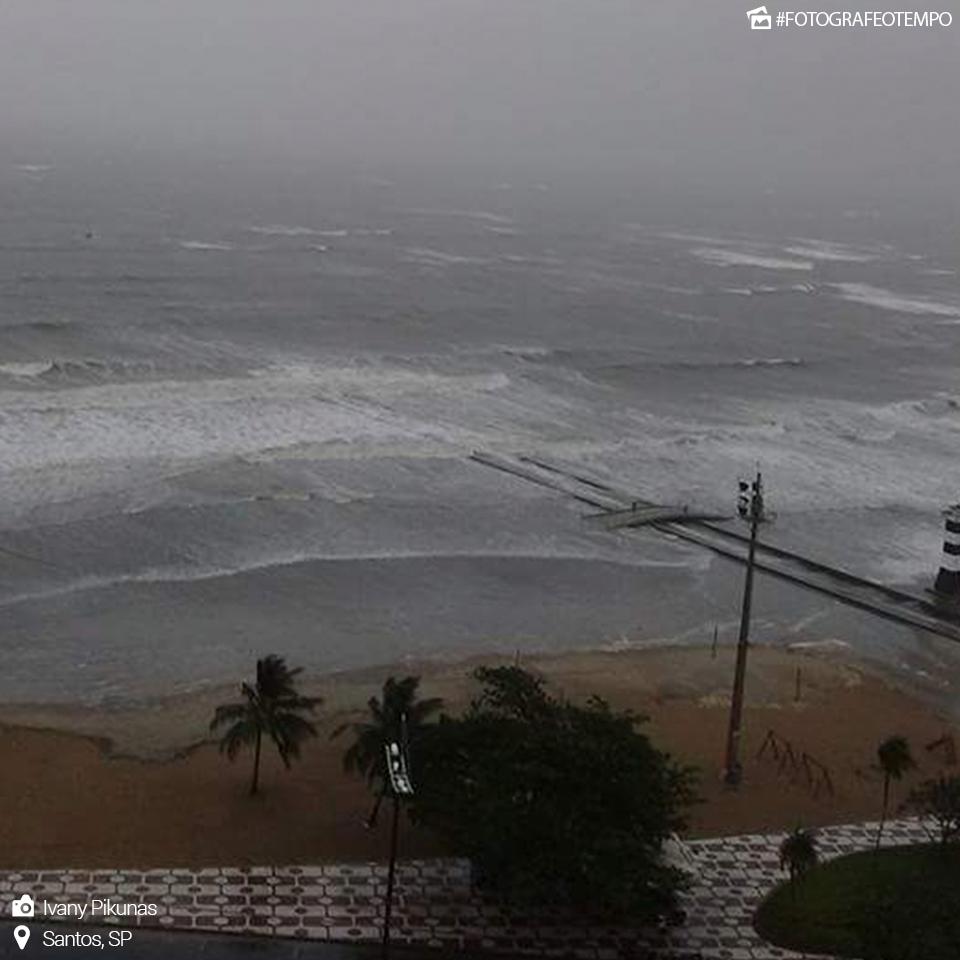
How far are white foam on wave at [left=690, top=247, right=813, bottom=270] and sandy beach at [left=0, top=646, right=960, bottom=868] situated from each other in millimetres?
87345

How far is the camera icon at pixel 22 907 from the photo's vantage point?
18438mm

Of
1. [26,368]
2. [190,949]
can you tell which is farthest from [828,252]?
[190,949]

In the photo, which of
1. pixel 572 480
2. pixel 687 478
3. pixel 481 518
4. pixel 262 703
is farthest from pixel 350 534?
pixel 262 703

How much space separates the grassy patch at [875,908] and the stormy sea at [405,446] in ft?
40.1

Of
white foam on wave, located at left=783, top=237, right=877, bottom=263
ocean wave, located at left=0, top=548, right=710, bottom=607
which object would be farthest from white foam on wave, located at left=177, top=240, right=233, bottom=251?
ocean wave, located at left=0, top=548, right=710, bottom=607

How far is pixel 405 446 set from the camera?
48.1 metres

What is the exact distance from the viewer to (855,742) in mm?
27656

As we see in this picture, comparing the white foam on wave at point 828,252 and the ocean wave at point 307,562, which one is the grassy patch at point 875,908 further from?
the white foam on wave at point 828,252

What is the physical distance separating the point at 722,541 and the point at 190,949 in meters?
25.6

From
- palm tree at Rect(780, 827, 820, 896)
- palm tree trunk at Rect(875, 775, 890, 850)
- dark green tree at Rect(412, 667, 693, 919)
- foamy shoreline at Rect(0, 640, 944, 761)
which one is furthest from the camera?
foamy shoreline at Rect(0, 640, 944, 761)

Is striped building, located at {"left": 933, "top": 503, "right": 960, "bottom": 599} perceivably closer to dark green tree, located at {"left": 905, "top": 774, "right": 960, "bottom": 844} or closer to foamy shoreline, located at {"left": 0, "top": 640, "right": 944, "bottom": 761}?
foamy shoreline, located at {"left": 0, "top": 640, "right": 944, "bottom": 761}

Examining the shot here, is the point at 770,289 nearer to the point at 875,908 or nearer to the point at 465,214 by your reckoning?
the point at 465,214

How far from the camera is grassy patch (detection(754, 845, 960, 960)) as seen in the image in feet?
56.4

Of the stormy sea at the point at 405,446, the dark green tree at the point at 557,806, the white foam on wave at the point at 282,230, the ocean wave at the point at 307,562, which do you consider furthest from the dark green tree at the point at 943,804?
the white foam on wave at the point at 282,230
